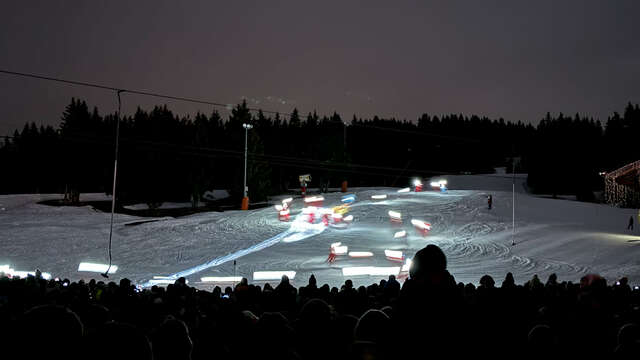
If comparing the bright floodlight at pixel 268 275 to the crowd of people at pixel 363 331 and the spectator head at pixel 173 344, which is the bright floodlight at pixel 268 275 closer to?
the crowd of people at pixel 363 331

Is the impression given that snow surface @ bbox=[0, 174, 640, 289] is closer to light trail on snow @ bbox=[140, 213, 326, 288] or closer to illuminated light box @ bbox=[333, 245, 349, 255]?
light trail on snow @ bbox=[140, 213, 326, 288]

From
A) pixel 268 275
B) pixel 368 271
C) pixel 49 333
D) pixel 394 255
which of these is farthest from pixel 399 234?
pixel 49 333

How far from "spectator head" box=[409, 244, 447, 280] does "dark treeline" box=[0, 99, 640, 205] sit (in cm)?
6399

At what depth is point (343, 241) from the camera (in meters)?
33.8

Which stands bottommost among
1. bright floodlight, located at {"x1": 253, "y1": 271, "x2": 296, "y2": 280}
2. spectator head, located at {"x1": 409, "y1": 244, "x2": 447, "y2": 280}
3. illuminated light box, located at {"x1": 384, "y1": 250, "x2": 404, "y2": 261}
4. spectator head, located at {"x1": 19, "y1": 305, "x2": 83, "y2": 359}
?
bright floodlight, located at {"x1": 253, "y1": 271, "x2": 296, "y2": 280}

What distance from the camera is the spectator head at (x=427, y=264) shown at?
270cm

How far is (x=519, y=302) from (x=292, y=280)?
1770 cm

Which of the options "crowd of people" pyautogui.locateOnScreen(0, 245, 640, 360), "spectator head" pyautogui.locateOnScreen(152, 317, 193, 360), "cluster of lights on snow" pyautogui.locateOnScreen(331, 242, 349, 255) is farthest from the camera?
"cluster of lights on snow" pyautogui.locateOnScreen(331, 242, 349, 255)

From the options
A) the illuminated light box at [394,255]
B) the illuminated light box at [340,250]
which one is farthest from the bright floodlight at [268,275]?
the illuminated light box at [394,255]

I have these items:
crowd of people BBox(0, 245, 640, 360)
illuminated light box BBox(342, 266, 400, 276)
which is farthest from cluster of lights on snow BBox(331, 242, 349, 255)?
crowd of people BBox(0, 245, 640, 360)

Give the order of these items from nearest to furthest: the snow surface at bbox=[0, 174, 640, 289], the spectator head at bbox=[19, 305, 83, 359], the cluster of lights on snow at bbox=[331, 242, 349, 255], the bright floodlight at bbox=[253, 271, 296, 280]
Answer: the spectator head at bbox=[19, 305, 83, 359] < the bright floodlight at bbox=[253, 271, 296, 280] < the snow surface at bbox=[0, 174, 640, 289] < the cluster of lights on snow at bbox=[331, 242, 349, 255]

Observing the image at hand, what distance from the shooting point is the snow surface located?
26109mm

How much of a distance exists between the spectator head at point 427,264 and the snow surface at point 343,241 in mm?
20082

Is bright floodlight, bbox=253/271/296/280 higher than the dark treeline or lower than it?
lower
